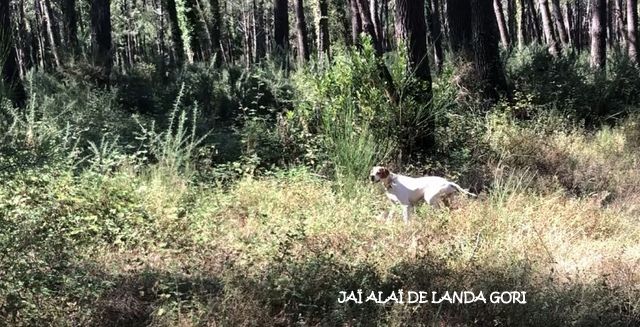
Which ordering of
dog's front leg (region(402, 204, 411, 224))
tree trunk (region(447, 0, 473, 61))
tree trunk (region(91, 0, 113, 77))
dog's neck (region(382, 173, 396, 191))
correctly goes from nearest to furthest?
dog's front leg (region(402, 204, 411, 224)) → dog's neck (region(382, 173, 396, 191)) → tree trunk (region(447, 0, 473, 61)) → tree trunk (region(91, 0, 113, 77))

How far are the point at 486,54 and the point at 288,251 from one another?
268 inches

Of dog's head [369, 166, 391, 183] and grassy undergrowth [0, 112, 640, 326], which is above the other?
dog's head [369, 166, 391, 183]

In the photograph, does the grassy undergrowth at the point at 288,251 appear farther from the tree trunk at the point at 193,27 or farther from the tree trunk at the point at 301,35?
the tree trunk at the point at 193,27

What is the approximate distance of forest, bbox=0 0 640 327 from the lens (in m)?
3.75

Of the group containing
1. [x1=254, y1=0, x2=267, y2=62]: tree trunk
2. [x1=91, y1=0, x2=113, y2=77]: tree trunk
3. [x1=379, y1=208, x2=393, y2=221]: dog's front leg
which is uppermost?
[x1=254, y1=0, x2=267, y2=62]: tree trunk

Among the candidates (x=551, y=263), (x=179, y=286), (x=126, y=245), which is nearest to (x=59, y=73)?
(x=126, y=245)

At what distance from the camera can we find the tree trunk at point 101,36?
39.4 ft

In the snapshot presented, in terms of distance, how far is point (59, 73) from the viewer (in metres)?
11.9

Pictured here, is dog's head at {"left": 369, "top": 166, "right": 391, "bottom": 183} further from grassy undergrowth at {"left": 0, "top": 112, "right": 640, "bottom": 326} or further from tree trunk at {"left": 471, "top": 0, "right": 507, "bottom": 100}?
tree trunk at {"left": 471, "top": 0, "right": 507, "bottom": 100}

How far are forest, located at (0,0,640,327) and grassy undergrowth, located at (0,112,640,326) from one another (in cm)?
2

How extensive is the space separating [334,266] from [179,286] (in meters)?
1.05

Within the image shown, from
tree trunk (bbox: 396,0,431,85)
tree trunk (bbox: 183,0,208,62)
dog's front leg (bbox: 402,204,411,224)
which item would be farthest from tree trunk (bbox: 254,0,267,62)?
dog's front leg (bbox: 402,204,411,224)

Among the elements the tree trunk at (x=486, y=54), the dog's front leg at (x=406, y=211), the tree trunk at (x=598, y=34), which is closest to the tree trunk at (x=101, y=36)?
the tree trunk at (x=486, y=54)

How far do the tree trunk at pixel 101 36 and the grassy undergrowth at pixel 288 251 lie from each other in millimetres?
6519
